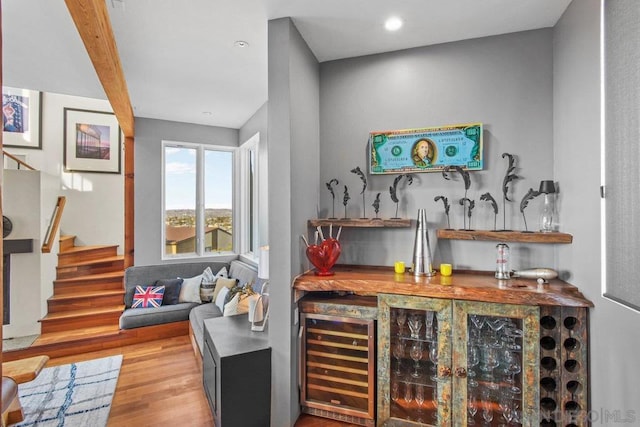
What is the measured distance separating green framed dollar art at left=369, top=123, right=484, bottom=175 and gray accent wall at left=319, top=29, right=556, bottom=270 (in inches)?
2.6

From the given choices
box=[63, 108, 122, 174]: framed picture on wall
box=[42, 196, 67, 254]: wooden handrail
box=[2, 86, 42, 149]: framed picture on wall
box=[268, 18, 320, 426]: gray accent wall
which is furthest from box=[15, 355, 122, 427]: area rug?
box=[2, 86, 42, 149]: framed picture on wall

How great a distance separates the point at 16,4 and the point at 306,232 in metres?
2.35

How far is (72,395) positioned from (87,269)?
2543mm

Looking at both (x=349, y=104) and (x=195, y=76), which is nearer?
(x=349, y=104)

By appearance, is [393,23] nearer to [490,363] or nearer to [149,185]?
[490,363]

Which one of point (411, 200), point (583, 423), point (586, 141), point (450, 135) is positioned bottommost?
point (583, 423)

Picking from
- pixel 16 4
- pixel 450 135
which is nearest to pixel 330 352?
pixel 450 135

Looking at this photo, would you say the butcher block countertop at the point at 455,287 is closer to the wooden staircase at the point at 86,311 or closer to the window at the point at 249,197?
the window at the point at 249,197

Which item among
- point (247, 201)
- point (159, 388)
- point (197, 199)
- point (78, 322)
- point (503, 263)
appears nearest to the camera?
point (503, 263)

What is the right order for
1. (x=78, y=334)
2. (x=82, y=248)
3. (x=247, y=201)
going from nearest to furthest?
(x=78, y=334), (x=247, y=201), (x=82, y=248)

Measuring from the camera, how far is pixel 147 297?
412 cm

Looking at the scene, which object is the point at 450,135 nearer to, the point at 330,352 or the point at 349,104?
the point at 349,104

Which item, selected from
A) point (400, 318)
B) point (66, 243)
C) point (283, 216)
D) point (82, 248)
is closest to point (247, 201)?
point (283, 216)

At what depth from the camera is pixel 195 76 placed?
3197mm
